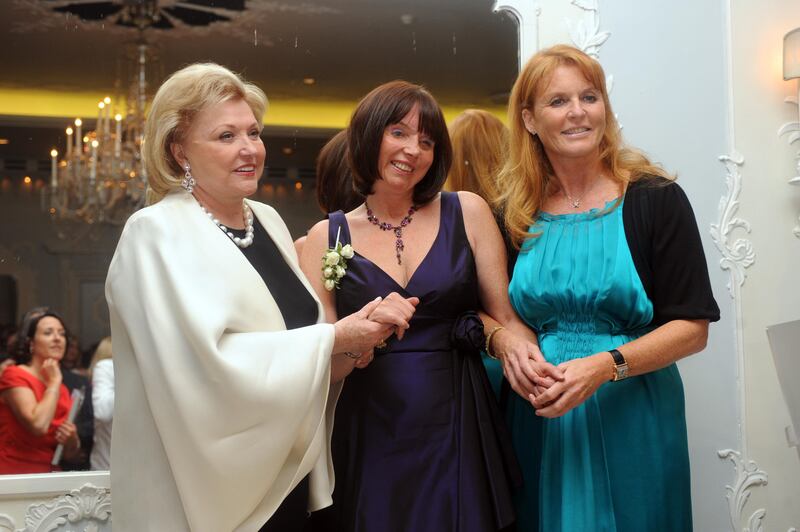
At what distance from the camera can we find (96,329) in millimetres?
3312

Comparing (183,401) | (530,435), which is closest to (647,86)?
(530,435)

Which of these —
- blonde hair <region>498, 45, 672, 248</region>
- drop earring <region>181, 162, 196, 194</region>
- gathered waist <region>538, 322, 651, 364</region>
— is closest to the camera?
drop earring <region>181, 162, 196, 194</region>

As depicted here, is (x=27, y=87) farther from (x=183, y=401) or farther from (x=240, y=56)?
(x=183, y=401)

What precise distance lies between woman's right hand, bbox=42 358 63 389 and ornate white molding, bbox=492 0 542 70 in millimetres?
2173

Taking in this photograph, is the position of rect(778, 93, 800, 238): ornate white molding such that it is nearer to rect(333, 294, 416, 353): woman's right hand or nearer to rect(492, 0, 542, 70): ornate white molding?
rect(492, 0, 542, 70): ornate white molding

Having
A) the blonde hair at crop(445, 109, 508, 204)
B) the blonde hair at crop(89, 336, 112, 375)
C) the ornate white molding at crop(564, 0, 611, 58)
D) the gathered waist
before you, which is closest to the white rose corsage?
the gathered waist

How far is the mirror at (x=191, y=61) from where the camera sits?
3.31 meters

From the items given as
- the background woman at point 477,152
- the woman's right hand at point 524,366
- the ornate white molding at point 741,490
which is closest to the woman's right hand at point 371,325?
the woman's right hand at point 524,366

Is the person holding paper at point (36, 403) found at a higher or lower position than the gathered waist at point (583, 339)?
lower

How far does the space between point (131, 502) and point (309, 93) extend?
1805 millimetres

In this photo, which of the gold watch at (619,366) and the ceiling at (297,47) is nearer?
the gold watch at (619,366)

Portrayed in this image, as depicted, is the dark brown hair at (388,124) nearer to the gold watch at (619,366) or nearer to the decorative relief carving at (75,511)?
the gold watch at (619,366)

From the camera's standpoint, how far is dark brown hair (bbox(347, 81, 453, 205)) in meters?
2.65

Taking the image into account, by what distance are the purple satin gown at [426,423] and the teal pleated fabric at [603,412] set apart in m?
0.16
